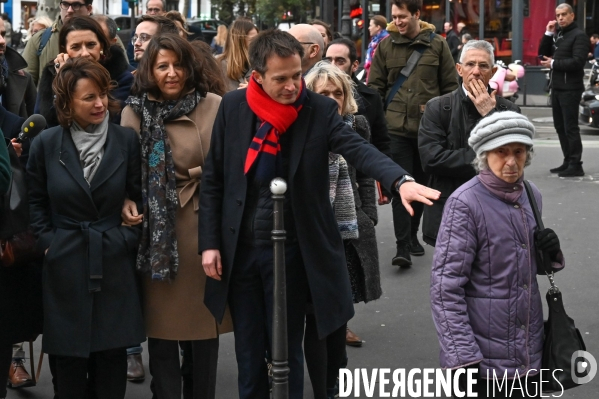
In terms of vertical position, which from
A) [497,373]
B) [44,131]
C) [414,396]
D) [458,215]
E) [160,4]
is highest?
[160,4]

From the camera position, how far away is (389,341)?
6785mm

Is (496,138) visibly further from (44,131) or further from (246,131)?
(44,131)

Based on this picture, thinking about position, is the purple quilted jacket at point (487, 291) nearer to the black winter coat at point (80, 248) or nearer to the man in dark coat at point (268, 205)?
the man in dark coat at point (268, 205)

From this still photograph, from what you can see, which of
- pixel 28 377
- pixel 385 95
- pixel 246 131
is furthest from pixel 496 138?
pixel 385 95

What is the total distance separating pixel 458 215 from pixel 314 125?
30.5 inches

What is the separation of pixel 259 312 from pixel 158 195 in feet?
2.56

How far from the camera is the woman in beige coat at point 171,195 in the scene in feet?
16.0

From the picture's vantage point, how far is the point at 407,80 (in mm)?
8297

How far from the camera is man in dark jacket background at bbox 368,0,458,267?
8234 mm

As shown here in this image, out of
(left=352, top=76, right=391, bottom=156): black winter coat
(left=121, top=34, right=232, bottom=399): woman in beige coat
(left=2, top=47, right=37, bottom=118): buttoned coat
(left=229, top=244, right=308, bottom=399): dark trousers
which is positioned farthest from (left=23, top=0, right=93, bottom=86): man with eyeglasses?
(left=229, top=244, right=308, bottom=399): dark trousers

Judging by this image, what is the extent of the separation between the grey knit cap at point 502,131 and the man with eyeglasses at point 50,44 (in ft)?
12.7

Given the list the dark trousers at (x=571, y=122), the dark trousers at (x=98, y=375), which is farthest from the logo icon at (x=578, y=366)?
the dark trousers at (x=571, y=122)

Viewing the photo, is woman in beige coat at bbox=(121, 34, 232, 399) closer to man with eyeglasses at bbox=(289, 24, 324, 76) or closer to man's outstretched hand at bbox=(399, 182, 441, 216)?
man's outstretched hand at bbox=(399, 182, 441, 216)

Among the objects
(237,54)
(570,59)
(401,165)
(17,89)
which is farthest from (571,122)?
(17,89)
